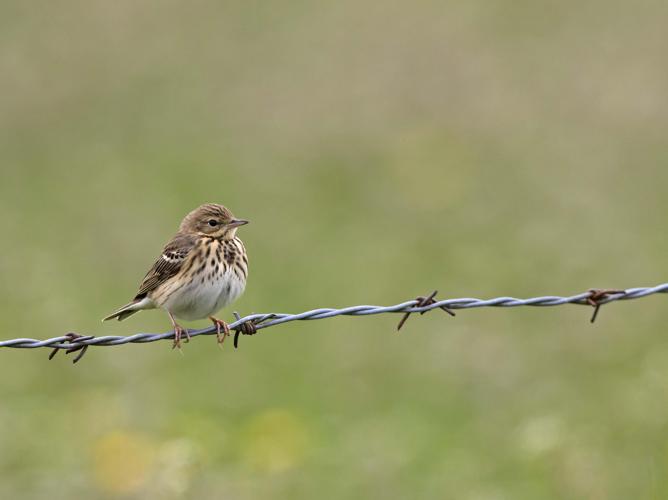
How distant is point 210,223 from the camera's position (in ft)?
29.5

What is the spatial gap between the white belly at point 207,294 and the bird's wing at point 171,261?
0.57 ft

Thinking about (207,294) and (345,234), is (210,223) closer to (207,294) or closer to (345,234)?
(207,294)

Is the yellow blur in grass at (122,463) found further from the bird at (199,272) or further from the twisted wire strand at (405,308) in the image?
the twisted wire strand at (405,308)

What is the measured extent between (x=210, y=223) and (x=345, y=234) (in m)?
7.97

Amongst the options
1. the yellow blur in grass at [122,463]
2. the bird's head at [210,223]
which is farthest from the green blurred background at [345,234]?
the bird's head at [210,223]

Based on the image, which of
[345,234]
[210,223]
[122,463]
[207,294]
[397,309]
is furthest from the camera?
[345,234]

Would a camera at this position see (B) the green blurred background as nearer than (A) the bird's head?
No

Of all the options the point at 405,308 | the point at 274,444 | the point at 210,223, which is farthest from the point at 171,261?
the point at 274,444

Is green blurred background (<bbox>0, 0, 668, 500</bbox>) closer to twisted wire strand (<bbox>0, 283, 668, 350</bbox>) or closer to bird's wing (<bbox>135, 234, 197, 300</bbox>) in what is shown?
bird's wing (<bbox>135, 234, 197, 300</bbox>)

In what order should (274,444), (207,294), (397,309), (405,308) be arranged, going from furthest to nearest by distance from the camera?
(274,444) → (207,294) → (405,308) → (397,309)

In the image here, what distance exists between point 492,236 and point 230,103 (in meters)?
A: 6.99

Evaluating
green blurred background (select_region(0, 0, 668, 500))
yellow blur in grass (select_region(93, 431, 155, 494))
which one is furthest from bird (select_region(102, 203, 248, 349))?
yellow blur in grass (select_region(93, 431, 155, 494))

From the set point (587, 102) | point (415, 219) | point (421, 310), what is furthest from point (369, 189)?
point (421, 310)

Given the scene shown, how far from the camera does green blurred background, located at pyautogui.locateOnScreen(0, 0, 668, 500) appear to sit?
1056 cm
